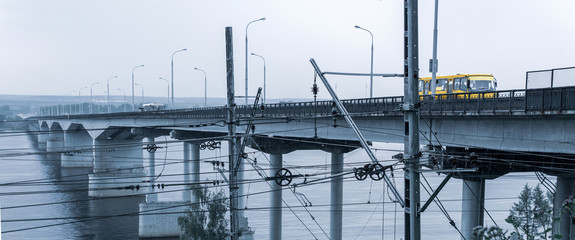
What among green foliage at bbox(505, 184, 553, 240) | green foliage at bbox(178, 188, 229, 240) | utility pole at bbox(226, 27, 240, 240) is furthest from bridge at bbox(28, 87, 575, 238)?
green foliage at bbox(178, 188, 229, 240)

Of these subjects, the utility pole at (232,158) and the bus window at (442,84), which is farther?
the bus window at (442,84)

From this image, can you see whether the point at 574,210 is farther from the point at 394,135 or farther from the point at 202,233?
the point at 202,233

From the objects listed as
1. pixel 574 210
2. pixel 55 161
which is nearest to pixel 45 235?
pixel 574 210

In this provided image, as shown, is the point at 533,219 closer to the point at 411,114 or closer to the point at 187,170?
the point at 411,114

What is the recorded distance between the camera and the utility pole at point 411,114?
36.9ft

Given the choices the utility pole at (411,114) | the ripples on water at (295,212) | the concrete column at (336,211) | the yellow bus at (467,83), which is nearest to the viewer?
the utility pole at (411,114)

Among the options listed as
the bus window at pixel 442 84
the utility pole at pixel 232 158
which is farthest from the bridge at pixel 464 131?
the bus window at pixel 442 84

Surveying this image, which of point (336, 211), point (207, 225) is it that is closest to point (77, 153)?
point (207, 225)

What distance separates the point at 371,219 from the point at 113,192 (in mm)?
38375

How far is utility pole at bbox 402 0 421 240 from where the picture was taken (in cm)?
1123

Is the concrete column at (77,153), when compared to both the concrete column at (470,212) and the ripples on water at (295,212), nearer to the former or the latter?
the ripples on water at (295,212)

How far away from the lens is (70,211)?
8344 cm

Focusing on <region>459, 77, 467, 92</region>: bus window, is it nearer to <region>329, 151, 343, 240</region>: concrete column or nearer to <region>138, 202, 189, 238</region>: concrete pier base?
Answer: <region>329, 151, 343, 240</region>: concrete column

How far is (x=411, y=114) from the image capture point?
37.1 ft
